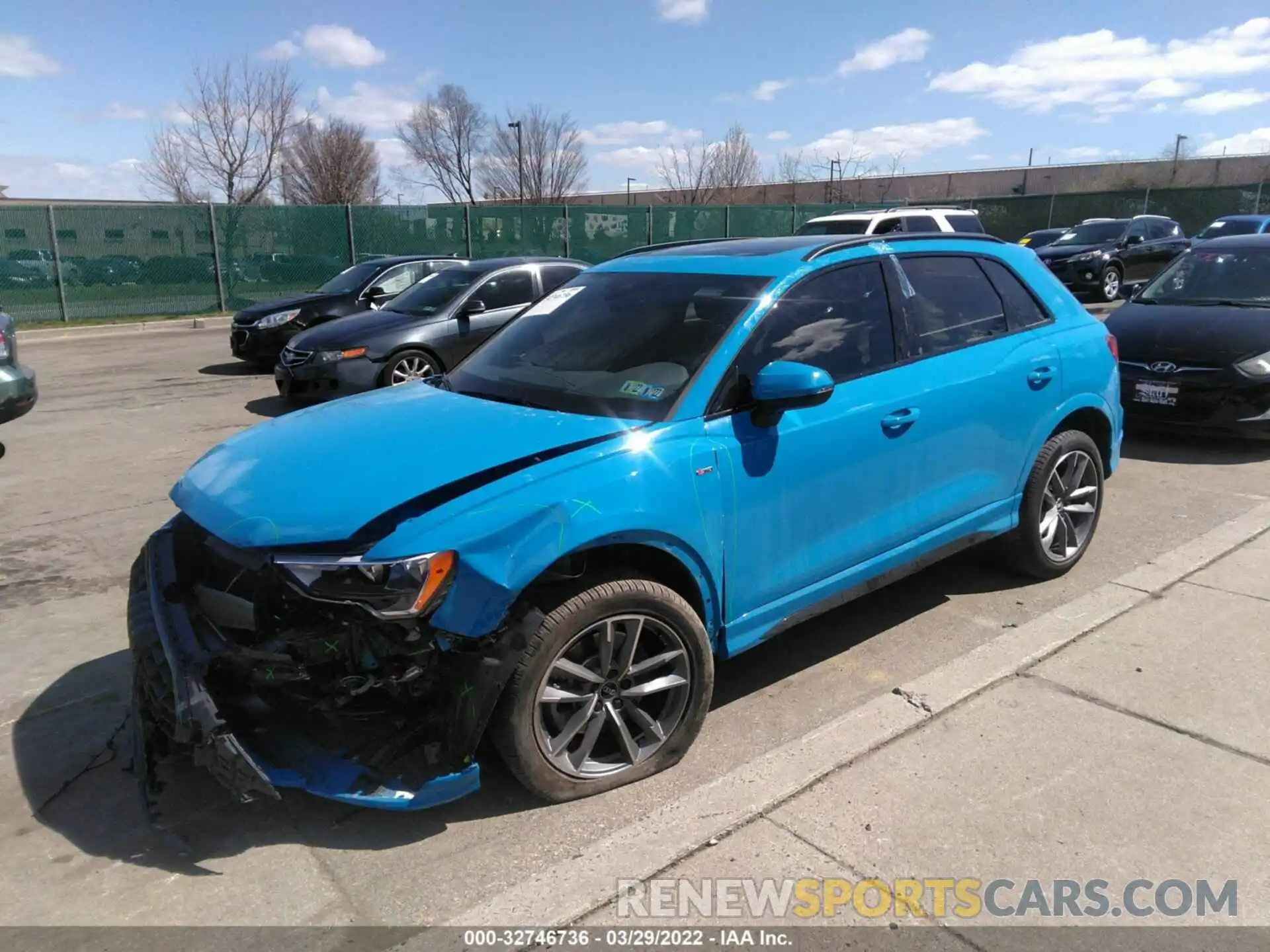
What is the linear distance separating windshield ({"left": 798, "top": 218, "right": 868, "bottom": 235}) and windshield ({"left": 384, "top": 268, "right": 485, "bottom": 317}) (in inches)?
225

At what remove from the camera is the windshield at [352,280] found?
12898 millimetres

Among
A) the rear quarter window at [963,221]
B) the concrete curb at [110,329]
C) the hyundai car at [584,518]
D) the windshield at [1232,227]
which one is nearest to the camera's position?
the hyundai car at [584,518]

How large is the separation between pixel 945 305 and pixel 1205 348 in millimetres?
4359

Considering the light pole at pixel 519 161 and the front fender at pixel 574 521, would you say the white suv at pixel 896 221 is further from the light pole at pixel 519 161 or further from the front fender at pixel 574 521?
the light pole at pixel 519 161

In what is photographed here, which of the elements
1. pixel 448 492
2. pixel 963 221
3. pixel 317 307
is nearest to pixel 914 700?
pixel 448 492

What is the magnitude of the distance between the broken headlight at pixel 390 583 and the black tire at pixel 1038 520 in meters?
3.17

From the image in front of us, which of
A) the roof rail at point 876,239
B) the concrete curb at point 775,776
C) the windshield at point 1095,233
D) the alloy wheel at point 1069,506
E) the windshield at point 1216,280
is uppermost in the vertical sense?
the windshield at point 1095,233

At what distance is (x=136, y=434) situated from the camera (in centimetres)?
873

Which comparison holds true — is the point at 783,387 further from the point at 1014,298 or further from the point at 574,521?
the point at 1014,298

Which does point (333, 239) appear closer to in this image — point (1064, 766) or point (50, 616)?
point (50, 616)

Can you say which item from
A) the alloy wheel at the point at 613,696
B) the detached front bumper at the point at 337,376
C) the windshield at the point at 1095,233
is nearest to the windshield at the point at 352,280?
the detached front bumper at the point at 337,376

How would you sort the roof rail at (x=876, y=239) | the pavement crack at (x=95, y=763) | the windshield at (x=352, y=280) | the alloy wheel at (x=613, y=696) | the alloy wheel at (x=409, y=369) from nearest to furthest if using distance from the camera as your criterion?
the alloy wheel at (x=613, y=696) < the pavement crack at (x=95, y=763) < the roof rail at (x=876, y=239) < the alloy wheel at (x=409, y=369) < the windshield at (x=352, y=280)

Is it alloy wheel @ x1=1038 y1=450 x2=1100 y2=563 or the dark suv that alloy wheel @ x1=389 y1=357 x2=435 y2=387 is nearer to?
alloy wheel @ x1=1038 y1=450 x2=1100 y2=563

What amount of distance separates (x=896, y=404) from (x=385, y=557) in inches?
87.1
